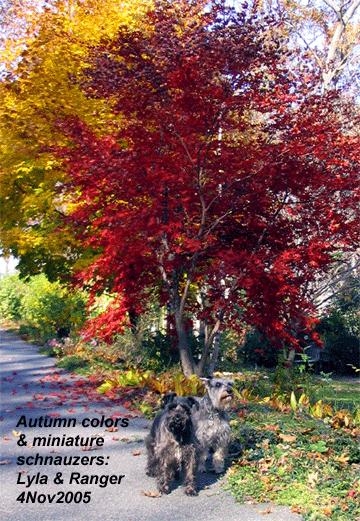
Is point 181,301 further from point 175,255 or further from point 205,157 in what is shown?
point 205,157

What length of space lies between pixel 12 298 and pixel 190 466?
2550 centimetres

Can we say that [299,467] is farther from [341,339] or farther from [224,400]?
[341,339]

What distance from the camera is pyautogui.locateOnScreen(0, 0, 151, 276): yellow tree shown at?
12469 mm

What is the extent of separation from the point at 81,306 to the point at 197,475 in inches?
554

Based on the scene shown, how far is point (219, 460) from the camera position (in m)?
6.25

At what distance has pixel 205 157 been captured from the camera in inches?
359

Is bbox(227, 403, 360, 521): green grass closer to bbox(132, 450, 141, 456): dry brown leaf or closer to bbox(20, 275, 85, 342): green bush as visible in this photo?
bbox(132, 450, 141, 456): dry brown leaf

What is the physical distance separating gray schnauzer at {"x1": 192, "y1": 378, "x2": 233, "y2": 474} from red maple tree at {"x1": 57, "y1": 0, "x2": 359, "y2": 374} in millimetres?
2786

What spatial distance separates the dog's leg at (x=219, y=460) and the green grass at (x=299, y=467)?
11 cm

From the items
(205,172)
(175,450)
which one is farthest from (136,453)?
(205,172)

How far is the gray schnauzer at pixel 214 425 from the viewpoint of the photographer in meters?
6.27

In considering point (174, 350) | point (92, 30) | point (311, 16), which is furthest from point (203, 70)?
point (311, 16)

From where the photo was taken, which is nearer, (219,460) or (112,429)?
(219,460)

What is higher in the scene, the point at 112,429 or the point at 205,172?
the point at 205,172
